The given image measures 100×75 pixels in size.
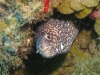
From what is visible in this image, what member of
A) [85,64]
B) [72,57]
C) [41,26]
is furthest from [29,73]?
[85,64]

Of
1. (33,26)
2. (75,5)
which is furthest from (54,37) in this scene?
(75,5)

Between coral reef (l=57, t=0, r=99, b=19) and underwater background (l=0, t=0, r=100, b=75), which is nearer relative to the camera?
underwater background (l=0, t=0, r=100, b=75)

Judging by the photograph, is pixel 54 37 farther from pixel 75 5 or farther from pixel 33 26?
pixel 75 5

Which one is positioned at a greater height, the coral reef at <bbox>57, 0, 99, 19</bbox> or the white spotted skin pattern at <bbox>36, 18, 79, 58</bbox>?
the coral reef at <bbox>57, 0, 99, 19</bbox>

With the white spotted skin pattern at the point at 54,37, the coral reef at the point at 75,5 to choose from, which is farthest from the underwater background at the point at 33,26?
the white spotted skin pattern at the point at 54,37

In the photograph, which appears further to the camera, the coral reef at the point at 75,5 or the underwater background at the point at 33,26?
the coral reef at the point at 75,5

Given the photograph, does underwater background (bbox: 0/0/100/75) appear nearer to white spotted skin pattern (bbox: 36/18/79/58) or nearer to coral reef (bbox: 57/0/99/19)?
coral reef (bbox: 57/0/99/19)

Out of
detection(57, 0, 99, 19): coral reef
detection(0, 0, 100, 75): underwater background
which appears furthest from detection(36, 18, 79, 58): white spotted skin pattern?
detection(57, 0, 99, 19): coral reef

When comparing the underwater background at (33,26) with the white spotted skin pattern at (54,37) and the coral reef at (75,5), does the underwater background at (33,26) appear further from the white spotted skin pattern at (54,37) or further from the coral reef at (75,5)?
the white spotted skin pattern at (54,37)

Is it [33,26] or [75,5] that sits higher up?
[75,5]

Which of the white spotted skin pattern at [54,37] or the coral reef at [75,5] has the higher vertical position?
the coral reef at [75,5]
